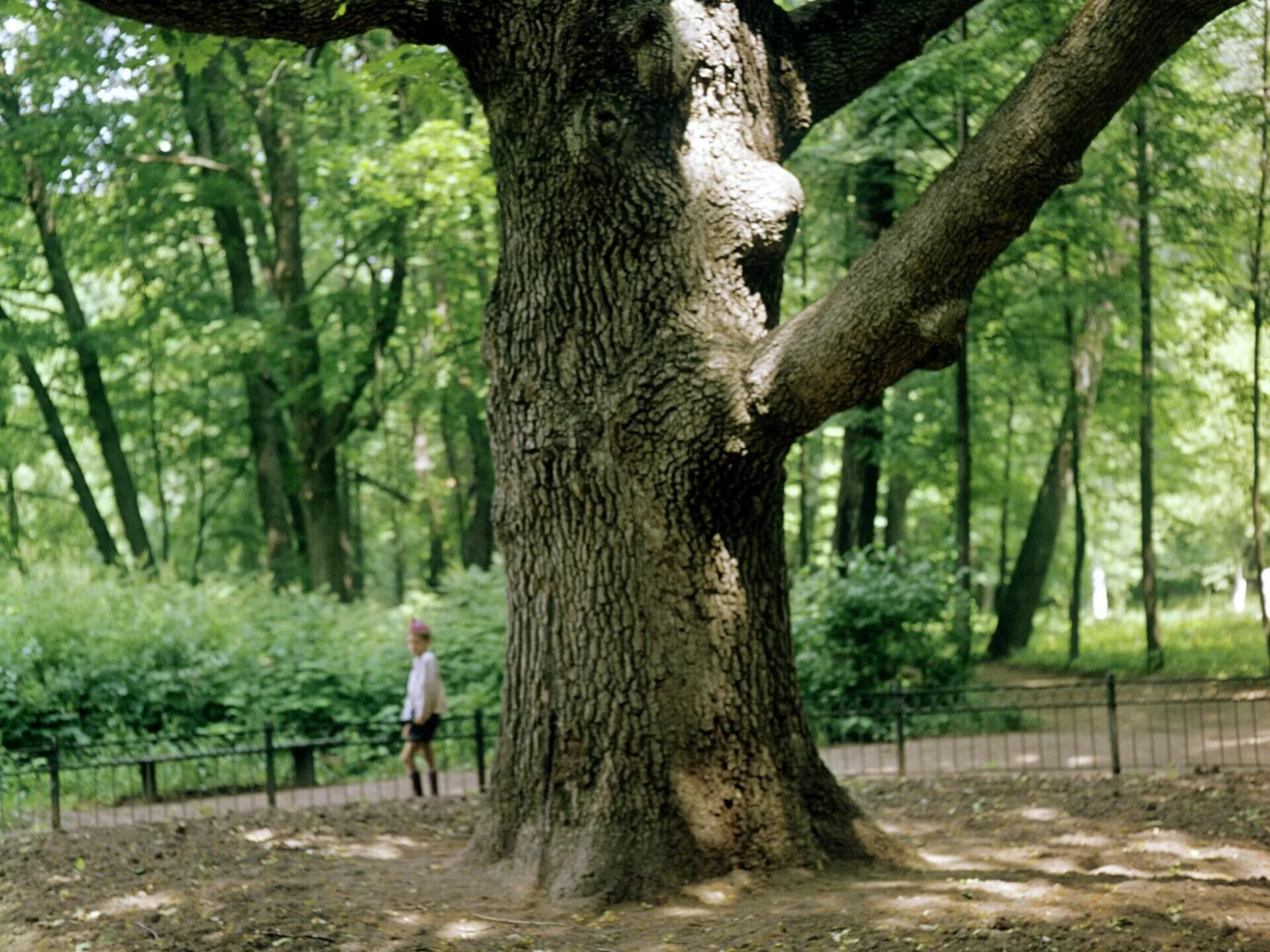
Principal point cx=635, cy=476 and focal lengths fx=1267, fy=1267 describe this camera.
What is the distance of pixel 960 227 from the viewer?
6.37 meters

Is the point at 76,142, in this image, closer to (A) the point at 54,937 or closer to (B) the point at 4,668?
(B) the point at 4,668

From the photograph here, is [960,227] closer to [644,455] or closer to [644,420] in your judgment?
[644,420]

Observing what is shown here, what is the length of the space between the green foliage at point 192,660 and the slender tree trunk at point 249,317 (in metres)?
6.36

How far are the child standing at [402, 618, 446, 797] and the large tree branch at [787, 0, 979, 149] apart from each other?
19.5ft

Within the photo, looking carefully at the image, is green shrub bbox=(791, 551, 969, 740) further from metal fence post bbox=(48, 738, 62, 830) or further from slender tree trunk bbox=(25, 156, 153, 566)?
slender tree trunk bbox=(25, 156, 153, 566)

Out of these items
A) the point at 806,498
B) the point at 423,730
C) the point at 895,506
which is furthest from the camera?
the point at 806,498

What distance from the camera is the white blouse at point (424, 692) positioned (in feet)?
37.0

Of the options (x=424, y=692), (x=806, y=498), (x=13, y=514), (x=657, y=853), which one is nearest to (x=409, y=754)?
(x=424, y=692)

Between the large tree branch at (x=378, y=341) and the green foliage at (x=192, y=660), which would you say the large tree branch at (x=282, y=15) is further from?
the large tree branch at (x=378, y=341)

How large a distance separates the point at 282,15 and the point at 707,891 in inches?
205

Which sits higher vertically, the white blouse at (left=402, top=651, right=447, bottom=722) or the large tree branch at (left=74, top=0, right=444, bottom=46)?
the large tree branch at (left=74, top=0, right=444, bottom=46)

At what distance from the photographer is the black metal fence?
10914 mm

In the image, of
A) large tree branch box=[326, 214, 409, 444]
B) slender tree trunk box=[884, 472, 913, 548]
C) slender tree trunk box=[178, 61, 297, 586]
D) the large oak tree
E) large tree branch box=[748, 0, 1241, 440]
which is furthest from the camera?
slender tree trunk box=[884, 472, 913, 548]

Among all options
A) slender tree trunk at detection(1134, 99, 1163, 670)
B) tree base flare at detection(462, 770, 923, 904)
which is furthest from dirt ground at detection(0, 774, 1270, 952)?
slender tree trunk at detection(1134, 99, 1163, 670)
